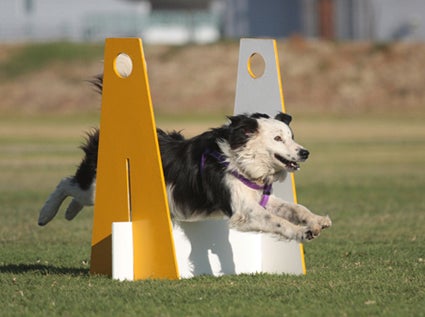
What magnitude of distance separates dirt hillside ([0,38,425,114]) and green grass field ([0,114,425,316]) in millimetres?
20419

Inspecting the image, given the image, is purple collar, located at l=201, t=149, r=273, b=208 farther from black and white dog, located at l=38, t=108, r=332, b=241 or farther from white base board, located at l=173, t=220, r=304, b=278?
white base board, located at l=173, t=220, r=304, b=278

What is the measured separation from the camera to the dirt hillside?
1727 inches

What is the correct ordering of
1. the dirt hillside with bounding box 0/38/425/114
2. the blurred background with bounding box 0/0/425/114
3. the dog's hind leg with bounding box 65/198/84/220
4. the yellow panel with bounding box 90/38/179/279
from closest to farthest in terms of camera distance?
the yellow panel with bounding box 90/38/179/279 < the dog's hind leg with bounding box 65/198/84/220 < the dirt hillside with bounding box 0/38/425/114 < the blurred background with bounding box 0/0/425/114

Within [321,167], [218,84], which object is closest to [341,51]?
[218,84]

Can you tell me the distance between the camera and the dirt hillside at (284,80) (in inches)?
1727

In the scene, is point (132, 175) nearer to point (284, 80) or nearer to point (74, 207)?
point (74, 207)

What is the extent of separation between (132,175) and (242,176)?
3.03 feet

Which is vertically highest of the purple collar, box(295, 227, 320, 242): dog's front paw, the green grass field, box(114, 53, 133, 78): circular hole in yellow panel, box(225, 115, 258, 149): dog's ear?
box(114, 53, 133, 78): circular hole in yellow panel

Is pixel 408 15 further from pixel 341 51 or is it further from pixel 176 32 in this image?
pixel 176 32

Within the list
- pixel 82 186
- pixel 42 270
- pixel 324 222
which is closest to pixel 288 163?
pixel 324 222

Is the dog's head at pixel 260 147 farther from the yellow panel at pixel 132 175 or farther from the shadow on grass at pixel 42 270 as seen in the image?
the shadow on grass at pixel 42 270

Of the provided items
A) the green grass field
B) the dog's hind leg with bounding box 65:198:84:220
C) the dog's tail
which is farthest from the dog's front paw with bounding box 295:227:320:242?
the dog's hind leg with bounding box 65:198:84:220

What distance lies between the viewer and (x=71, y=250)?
10.6 meters

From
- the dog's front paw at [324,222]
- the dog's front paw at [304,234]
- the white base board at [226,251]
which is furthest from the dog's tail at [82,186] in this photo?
the dog's front paw at [324,222]
